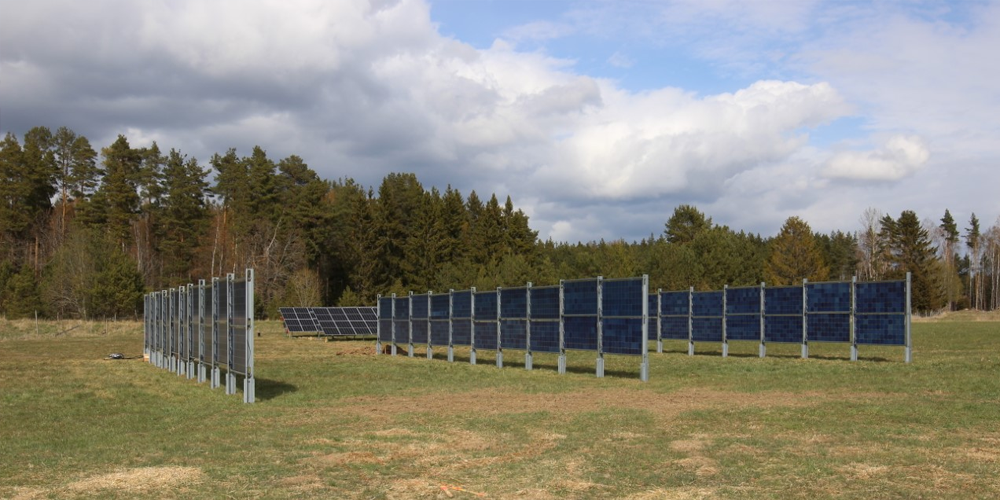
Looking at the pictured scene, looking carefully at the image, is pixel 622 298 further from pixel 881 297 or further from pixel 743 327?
pixel 743 327

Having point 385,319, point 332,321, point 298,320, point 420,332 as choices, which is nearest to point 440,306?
A: point 420,332

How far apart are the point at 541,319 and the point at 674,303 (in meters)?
10.4

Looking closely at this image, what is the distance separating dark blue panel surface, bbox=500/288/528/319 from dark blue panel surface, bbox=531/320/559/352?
756 mm

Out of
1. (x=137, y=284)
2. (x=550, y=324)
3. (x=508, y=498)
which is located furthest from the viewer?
(x=137, y=284)

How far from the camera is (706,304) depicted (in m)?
32.6

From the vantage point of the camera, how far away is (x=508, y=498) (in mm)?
8492

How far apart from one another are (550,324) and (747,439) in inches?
539

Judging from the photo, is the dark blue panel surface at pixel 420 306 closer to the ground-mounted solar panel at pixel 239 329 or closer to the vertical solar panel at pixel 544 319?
the vertical solar panel at pixel 544 319

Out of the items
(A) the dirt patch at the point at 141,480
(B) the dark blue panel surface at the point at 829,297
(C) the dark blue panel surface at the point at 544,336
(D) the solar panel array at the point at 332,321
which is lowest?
(D) the solar panel array at the point at 332,321

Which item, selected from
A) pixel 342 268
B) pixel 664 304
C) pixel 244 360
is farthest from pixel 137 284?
pixel 244 360

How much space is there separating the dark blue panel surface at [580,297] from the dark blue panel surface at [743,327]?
30.1ft

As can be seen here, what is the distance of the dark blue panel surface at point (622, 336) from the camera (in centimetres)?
2169

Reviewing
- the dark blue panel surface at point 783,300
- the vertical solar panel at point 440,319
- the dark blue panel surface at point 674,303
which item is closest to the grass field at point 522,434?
the dark blue panel surface at point 783,300

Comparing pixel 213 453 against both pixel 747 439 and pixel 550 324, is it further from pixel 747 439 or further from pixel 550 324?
pixel 550 324
